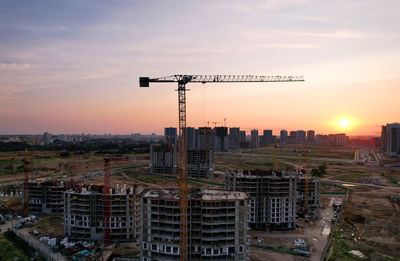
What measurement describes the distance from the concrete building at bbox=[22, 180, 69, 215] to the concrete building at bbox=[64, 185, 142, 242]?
10164 mm

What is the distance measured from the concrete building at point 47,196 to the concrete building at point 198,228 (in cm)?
2290

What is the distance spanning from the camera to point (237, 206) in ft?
77.0

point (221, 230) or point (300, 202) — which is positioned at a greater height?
point (221, 230)

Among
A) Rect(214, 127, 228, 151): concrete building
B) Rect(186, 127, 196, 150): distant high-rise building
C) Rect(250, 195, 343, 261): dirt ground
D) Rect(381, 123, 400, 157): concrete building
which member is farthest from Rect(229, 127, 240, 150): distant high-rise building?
Rect(250, 195, 343, 261): dirt ground

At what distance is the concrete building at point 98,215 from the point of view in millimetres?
30531

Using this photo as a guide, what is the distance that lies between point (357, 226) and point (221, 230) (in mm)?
23179

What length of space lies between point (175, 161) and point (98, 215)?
47.3 metres

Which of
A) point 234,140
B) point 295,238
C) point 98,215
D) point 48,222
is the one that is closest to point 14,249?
point 98,215

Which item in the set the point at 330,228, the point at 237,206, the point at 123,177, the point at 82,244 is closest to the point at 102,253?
the point at 82,244

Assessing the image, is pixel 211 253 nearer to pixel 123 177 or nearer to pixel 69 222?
pixel 69 222

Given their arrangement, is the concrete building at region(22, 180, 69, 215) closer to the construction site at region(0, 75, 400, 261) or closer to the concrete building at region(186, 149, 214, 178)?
the construction site at region(0, 75, 400, 261)

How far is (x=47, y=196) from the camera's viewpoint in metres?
40.4

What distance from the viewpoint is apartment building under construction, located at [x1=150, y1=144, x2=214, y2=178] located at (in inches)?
2891

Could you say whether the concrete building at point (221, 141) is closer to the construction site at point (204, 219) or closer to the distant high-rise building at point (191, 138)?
the distant high-rise building at point (191, 138)
